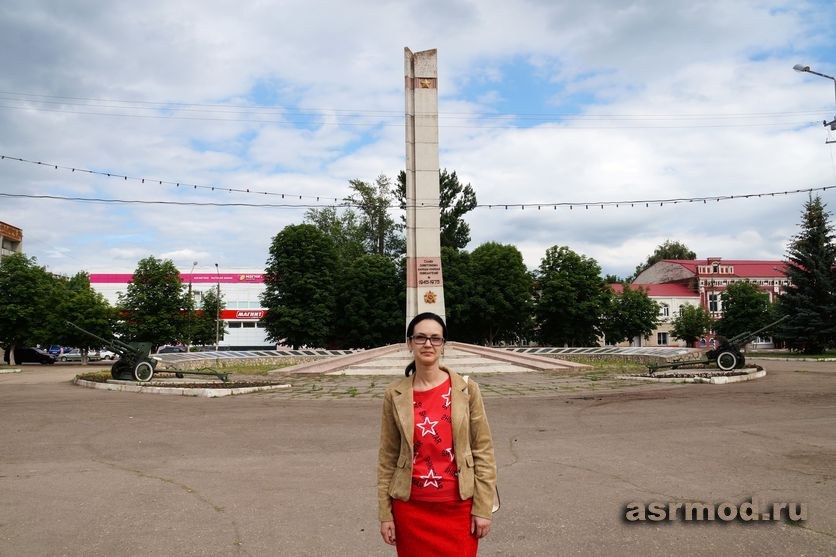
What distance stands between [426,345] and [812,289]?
40.5 meters

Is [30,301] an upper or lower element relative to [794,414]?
upper

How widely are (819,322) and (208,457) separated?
122 ft

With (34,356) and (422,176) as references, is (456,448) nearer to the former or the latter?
(422,176)

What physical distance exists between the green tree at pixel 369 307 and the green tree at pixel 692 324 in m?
34.7

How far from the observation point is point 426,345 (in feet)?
10.2

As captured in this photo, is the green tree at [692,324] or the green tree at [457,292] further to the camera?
the green tree at [692,324]

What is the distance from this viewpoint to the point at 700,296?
7338 cm

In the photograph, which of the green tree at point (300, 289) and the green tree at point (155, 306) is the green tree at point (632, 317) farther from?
the green tree at point (155, 306)

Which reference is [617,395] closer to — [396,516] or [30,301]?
[396,516]

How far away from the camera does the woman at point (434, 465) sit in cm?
290

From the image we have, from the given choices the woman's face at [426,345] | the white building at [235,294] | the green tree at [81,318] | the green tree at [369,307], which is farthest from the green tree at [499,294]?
the woman's face at [426,345]

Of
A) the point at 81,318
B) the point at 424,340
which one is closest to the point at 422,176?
the point at 81,318

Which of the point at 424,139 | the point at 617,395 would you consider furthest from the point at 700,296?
the point at 617,395

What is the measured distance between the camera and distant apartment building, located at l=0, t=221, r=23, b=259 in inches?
2478
